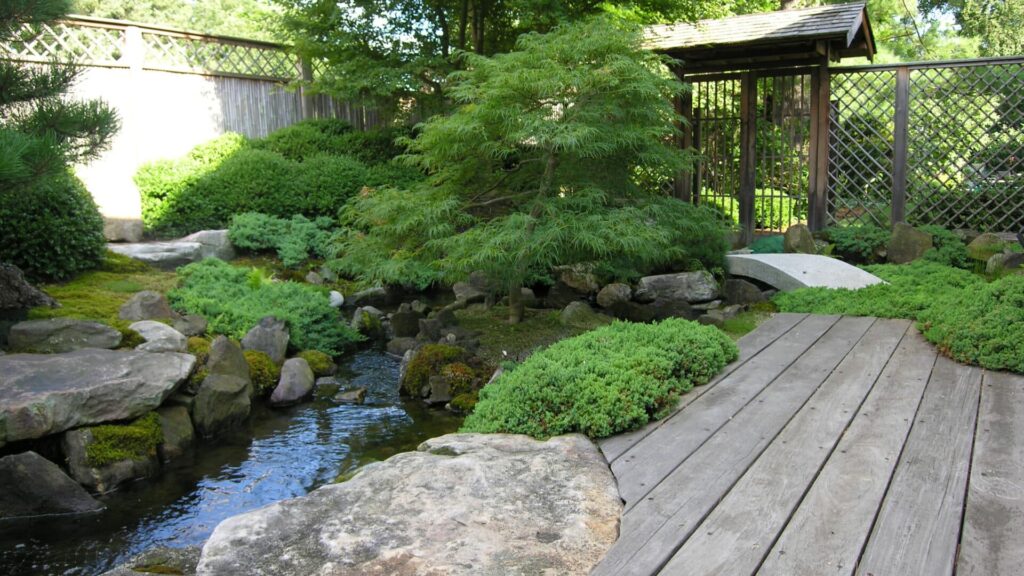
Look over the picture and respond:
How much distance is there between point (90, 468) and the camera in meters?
4.78

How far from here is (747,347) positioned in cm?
528

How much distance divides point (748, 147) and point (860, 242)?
2.23m

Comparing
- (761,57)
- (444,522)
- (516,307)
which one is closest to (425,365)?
(516,307)

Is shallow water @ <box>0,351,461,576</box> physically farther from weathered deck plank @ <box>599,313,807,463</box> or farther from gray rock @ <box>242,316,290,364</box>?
weathered deck plank @ <box>599,313,807,463</box>

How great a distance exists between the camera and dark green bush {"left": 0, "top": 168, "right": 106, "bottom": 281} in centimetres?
709

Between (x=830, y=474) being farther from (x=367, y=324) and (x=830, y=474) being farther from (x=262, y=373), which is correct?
(x=367, y=324)

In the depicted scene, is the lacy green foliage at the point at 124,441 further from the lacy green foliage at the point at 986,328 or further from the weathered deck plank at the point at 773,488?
the lacy green foliage at the point at 986,328

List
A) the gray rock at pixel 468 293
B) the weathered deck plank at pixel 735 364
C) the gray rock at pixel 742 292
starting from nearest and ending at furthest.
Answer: the weathered deck plank at pixel 735 364 < the gray rock at pixel 742 292 < the gray rock at pixel 468 293

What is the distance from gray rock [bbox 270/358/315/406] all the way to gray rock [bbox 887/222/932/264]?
21.5ft

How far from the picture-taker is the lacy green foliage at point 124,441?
484 centimetres

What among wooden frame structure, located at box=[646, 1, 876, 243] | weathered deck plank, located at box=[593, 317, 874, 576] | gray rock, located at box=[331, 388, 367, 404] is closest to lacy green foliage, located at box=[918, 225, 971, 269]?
wooden frame structure, located at box=[646, 1, 876, 243]

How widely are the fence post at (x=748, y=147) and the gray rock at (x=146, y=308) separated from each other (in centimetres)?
731

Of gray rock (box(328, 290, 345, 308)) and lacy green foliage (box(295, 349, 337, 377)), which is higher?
gray rock (box(328, 290, 345, 308))

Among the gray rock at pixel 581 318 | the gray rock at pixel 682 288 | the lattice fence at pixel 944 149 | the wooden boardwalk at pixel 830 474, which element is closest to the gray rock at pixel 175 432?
the gray rock at pixel 581 318
